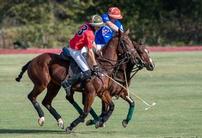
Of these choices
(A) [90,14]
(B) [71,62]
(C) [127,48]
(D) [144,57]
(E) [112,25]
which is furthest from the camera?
(A) [90,14]

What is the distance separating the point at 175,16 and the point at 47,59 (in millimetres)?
46513

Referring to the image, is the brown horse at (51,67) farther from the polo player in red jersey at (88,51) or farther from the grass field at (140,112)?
the grass field at (140,112)

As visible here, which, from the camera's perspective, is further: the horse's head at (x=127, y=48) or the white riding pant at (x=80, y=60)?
the horse's head at (x=127, y=48)

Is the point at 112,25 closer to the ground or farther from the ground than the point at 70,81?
farther from the ground

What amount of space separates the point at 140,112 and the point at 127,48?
12.2 ft

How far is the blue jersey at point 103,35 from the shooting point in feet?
53.3

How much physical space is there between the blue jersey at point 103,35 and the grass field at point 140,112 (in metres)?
1.78

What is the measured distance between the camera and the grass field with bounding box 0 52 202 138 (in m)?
14.7

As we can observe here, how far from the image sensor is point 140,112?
18562mm

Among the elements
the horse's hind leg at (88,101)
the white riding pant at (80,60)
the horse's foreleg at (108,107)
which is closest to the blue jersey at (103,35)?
the white riding pant at (80,60)

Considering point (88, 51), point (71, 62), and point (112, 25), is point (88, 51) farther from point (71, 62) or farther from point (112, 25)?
point (112, 25)

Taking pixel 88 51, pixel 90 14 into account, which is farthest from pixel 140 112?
pixel 90 14

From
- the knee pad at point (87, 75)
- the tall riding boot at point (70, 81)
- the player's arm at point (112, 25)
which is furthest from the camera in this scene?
the player's arm at point (112, 25)

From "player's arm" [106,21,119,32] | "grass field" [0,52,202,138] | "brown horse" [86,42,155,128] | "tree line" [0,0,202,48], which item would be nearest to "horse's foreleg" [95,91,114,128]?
"brown horse" [86,42,155,128]
